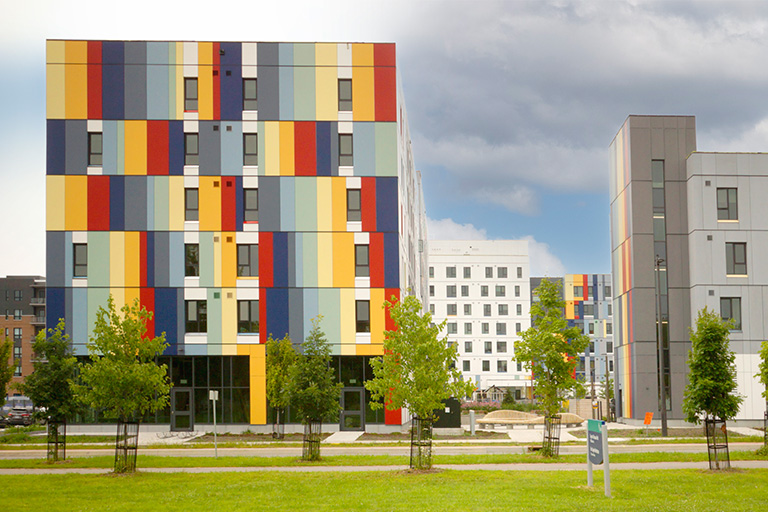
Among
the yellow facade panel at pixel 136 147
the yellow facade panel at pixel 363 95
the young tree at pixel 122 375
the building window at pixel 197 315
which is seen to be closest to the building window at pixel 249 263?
the building window at pixel 197 315

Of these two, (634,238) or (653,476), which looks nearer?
(653,476)

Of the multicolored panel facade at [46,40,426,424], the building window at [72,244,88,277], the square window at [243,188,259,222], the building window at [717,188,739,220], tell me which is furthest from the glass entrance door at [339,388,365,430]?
the building window at [717,188,739,220]

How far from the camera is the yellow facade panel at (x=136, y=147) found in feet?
174

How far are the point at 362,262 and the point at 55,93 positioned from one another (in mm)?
22567

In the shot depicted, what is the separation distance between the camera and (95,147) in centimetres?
5350

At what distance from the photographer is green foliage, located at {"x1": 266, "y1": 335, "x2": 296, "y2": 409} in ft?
150

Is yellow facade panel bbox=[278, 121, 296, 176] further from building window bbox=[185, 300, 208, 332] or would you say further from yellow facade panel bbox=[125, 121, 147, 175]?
building window bbox=[185, 300, 208, 332]

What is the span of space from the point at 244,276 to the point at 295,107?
445 inches

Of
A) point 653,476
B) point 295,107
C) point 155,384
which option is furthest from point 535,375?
point 295,107

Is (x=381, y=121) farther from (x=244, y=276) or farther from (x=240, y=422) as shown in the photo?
(x=240, y=422)

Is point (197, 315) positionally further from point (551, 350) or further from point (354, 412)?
point (551, 350)

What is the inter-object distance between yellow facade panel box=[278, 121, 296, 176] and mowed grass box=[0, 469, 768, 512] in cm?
2865

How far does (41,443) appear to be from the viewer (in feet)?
144

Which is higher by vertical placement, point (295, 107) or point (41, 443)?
point (295, 107)
